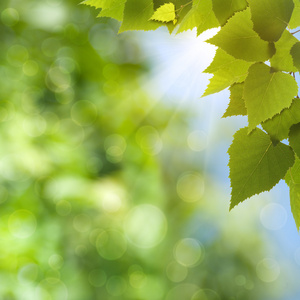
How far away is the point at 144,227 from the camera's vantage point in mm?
3438

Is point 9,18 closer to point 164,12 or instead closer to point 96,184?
point 96,184

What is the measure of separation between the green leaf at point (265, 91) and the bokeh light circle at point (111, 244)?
314cm

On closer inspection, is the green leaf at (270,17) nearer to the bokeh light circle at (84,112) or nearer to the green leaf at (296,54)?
the green leaf at (296,54)

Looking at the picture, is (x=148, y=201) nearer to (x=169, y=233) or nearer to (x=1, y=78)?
(x=169, y=233)

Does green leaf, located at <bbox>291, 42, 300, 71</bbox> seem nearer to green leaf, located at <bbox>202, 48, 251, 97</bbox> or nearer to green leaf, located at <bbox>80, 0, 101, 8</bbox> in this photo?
green leaf, located at <bbox>202, 48, 251, 97</bbox>

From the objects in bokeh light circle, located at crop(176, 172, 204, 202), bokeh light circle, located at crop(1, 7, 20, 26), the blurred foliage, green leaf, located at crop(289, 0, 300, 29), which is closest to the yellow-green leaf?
green leaf, located at crop(289, 0, 300, 29)

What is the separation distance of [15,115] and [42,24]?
116 cm

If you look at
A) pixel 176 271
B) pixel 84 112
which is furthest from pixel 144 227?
pixel 84 112

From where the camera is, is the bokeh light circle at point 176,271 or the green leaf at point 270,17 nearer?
the green leaf at point 270,17

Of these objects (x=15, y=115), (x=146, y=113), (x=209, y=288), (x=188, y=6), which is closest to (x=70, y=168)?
(x=15, y=115)

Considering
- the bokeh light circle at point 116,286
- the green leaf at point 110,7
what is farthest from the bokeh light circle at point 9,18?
the green leaf at point 110,7

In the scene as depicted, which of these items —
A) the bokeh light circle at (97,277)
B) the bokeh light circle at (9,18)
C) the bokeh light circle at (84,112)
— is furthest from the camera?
the bokeh light circle at (9,18)

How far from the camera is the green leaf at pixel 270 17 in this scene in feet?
0.94

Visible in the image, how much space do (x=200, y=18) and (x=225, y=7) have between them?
0.11 feet
